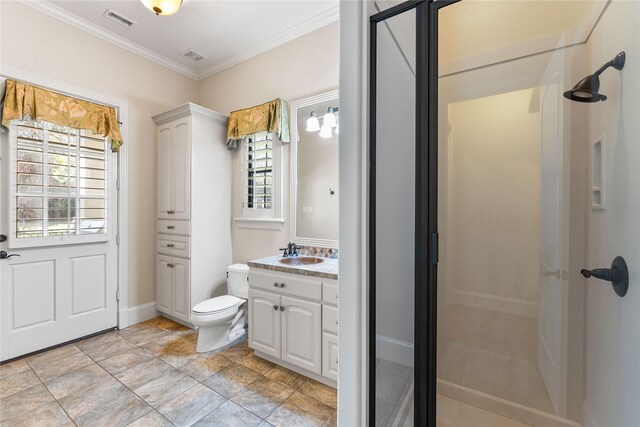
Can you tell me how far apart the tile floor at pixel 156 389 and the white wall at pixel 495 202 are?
1206 mm

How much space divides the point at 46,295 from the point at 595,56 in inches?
153

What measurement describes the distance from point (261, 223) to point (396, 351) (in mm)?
2056

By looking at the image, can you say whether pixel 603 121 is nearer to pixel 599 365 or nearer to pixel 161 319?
pixel 599 365

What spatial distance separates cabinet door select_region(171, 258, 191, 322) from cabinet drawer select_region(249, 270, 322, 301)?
964 mm

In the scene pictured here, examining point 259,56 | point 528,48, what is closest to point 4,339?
point 259,56

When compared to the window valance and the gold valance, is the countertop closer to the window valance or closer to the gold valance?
the window valance

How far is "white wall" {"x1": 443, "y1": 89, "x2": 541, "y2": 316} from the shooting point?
1.23 m

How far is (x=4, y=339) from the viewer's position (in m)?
2.24

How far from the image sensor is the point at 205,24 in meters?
2.59

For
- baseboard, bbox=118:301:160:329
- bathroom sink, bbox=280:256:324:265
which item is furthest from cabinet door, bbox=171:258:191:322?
bathroom sink, bbox=280:256:324:265

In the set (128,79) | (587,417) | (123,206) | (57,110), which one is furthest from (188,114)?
(587,417)

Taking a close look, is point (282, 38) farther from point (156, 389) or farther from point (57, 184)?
point (156, 389)

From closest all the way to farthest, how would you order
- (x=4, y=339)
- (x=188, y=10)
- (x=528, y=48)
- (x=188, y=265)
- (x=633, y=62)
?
(x=633, y=62) → (x=528, y=48) → (x=4, y=339) → (x=188, y=10) → (x=188, y=265)

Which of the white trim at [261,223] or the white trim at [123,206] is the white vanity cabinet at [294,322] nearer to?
the white trim at [261,223]
